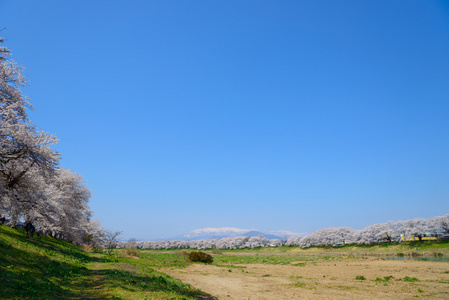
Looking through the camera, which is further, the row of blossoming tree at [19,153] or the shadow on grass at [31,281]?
the row of blossoming tree at [19,153]

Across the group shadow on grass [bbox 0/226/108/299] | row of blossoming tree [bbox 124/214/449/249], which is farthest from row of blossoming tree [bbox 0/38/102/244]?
row of blossoming tree [bbox 124/214/449/249]

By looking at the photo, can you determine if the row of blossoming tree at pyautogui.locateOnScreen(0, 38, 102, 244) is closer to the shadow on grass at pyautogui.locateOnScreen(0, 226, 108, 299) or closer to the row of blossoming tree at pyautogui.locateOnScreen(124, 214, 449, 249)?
the shadow on grass at pyautogui.locateOnScreen(0, 226, 108, 299)

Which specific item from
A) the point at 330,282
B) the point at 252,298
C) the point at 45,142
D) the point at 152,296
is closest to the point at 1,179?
the point at 45,142

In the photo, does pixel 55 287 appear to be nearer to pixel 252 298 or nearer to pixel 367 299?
A: pixel 252 298

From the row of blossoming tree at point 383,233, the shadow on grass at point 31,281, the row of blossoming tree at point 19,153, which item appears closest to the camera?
the shadow on grass at point 31,281

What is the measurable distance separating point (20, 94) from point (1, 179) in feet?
22.8

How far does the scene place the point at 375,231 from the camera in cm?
12194

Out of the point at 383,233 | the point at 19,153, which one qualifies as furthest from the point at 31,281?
the point at 383,233

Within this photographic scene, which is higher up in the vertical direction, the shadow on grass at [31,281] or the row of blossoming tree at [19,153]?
the row of blossoming tree at [19,153]

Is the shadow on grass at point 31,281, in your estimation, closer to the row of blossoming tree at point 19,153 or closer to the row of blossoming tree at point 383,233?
the row of blossoming tree at point 19,153

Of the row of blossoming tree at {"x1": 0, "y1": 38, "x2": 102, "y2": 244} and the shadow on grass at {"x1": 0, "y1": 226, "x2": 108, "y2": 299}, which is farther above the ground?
the row of blossoming tree at {"x1": 0, "y1": 38, "x2": 102, "y2": 244}

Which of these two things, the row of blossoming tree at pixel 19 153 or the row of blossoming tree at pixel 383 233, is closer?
the row of blossoming tree at pixel 19 153

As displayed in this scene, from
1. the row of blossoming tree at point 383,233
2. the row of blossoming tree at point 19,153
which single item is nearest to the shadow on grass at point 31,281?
the row of blossoming tree at point 19,153

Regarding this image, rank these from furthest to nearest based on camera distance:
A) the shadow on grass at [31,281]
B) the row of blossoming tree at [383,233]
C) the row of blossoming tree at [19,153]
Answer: the row of blossoming tree at [383,233]
the row of blossoming tree at [19,153]
the shadow on grass at [31,281]
